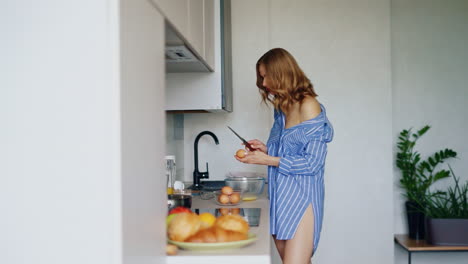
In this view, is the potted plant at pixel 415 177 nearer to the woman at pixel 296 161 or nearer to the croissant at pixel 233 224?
the woman at pixel 296 161

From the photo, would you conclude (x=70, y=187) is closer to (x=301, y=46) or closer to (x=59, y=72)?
(x=59, y=72)

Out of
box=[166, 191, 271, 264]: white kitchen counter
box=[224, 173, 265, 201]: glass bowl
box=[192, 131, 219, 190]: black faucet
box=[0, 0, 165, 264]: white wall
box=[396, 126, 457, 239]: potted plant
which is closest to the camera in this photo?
box=[0, 0, 165, 264]: white wall

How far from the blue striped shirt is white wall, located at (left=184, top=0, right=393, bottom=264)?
1.06m

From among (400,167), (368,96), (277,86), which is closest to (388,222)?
(400,167)

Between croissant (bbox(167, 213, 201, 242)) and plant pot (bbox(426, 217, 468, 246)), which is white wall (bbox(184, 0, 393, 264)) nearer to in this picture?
plant pot (bbox(426, 217, 468, 246))

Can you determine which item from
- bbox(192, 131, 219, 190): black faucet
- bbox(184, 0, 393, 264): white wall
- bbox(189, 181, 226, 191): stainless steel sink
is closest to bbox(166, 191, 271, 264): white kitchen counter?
bbox(189, 181, 226, 191): stainless steel sink

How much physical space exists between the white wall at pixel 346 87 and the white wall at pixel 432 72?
50 centimetres

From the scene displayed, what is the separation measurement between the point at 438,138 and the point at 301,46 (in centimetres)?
133

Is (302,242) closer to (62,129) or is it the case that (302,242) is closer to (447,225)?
(447,225)

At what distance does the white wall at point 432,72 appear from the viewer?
392cm

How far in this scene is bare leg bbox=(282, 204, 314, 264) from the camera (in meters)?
2.40

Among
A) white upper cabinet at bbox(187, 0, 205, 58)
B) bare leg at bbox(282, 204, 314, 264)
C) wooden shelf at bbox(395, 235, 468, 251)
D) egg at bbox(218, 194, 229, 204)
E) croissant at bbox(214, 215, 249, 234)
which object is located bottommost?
wooden shelf at bbox(395, 235, 468, 251)

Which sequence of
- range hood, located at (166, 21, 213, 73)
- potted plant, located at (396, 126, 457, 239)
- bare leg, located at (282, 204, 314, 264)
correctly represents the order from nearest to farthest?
range hood, located at (166, 21, 213, 73) → bare leg, located at (282, 204, 314, 264) → potted plant, located at (396, 126, 457, 239)

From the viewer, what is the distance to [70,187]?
Result: 1.01 metres
